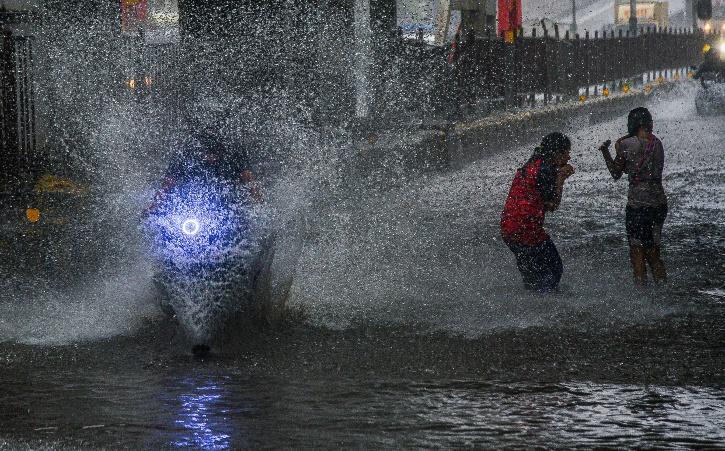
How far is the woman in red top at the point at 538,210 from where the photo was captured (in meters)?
9.10

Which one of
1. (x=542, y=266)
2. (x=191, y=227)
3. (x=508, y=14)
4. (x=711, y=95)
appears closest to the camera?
(x=191, y=227)

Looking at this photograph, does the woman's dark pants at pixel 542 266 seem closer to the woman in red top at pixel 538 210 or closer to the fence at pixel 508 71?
the woman in red top at pixel 538 210

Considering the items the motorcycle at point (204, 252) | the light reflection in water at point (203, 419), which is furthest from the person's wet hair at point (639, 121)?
the light reflection in water at point (203, 419)

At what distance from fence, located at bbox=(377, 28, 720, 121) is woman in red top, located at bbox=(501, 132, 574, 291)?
40.5ft

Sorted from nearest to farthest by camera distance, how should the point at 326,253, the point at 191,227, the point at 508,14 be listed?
the point at 191,227, the point at 326,253, the point at 508,14

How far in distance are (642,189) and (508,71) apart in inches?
639

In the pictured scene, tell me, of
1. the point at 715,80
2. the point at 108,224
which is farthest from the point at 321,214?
the point at 715,80

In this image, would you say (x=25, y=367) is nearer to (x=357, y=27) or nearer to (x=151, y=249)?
(x=151, y=249)

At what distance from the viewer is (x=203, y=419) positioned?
5.87 meters

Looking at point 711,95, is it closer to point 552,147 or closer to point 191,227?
point 552,147

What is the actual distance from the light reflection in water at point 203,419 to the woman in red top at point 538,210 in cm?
332

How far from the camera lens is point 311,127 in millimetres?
19688

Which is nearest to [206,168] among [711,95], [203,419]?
[203,419]

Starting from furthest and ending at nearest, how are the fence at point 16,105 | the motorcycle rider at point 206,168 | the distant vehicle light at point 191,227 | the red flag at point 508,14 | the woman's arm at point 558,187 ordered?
1. the red flag at point 508,14
2. the fence at point 16,105
3. the woman's arm at point 558,187
4. the motorcycle rider at point 206,168
5. the distant vehicle light at point 191,227
